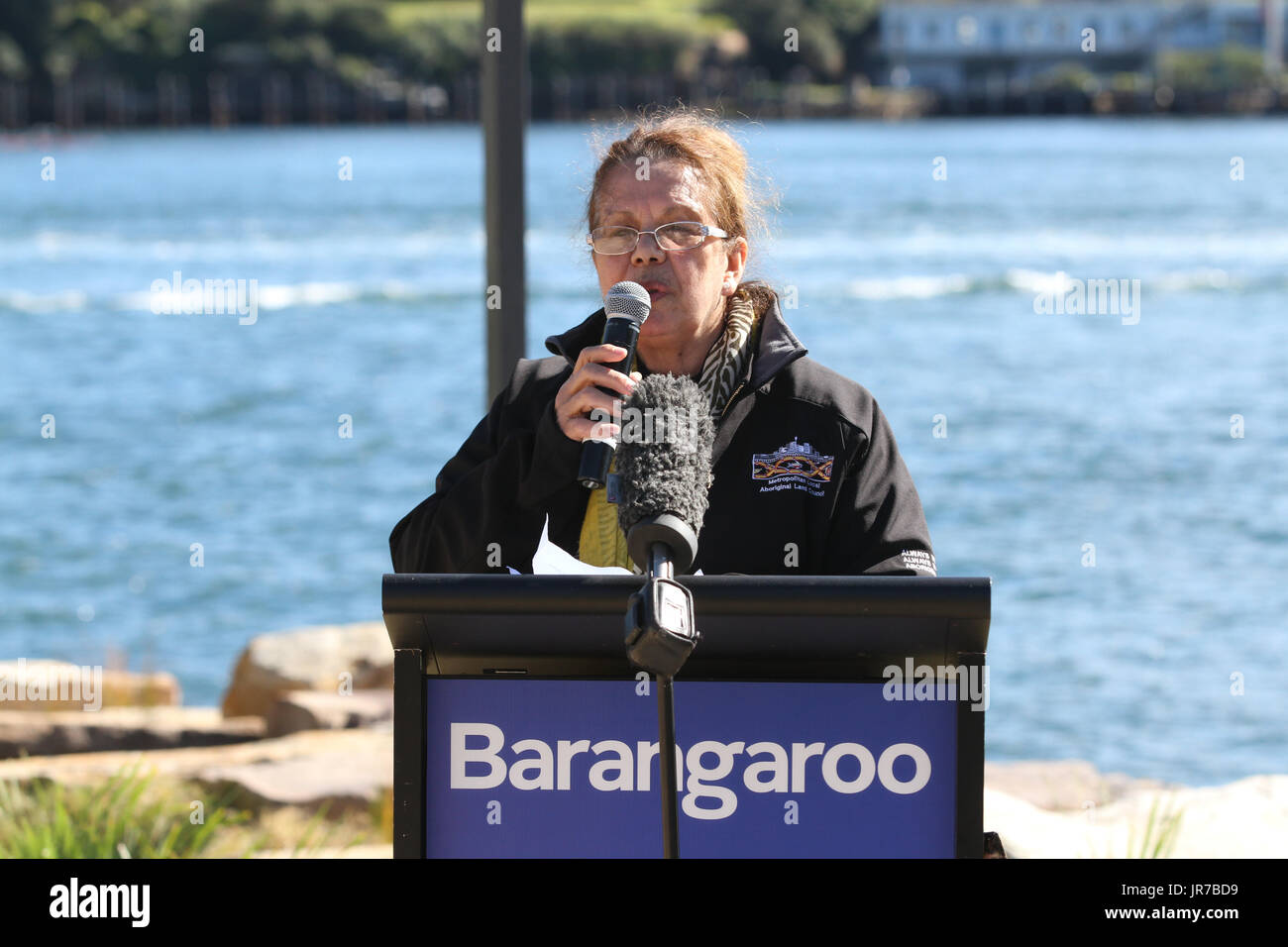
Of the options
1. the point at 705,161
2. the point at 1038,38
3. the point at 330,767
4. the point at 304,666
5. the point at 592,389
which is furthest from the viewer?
the point at 1038,38

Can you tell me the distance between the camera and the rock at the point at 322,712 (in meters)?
8.03

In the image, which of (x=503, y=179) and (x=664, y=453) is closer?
(x=664, y=453)

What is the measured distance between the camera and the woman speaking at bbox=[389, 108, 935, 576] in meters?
2.41

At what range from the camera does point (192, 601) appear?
17.3 metres

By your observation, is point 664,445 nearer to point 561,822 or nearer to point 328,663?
point 561,822

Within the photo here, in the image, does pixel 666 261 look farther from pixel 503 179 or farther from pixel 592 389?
pixel 503 179

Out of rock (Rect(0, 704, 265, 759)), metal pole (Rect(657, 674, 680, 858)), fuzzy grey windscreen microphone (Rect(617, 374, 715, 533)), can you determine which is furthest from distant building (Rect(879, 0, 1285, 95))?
metal pole (Rect(657, 674, 680, 858))

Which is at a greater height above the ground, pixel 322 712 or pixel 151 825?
pixel 151 825

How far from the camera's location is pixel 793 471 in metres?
2.45

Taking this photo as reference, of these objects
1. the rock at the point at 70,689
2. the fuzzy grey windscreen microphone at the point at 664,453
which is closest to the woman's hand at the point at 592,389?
the fuzzy grey windscreen microphone at the point at 664,453

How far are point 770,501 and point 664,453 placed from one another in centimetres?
70

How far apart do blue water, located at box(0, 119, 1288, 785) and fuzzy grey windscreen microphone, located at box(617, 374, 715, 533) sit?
3.49 feet

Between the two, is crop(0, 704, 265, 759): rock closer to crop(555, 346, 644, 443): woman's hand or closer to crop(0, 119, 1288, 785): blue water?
crop(0, 119, 1288, 785): blue water

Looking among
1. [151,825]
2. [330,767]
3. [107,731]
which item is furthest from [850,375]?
[151,825]
